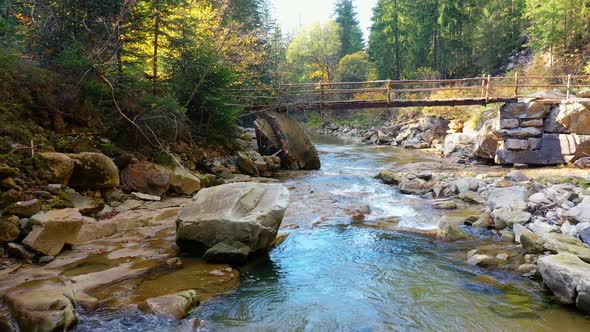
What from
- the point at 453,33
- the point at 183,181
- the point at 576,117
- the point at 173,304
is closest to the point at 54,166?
the point at 183,181

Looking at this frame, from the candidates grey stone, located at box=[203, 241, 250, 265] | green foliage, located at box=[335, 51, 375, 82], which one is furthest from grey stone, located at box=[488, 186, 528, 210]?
green foliage, located at box=[335, 51, 375, 82]

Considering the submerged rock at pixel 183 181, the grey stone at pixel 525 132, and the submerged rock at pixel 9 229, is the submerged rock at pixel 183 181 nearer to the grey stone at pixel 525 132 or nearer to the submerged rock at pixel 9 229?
the submerged rock at pixel 9 229

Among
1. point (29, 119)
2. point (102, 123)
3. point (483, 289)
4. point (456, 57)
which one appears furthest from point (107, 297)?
point (456, 57)

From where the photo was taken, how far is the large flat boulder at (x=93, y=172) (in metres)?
7.05

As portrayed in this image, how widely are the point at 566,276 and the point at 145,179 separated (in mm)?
7252

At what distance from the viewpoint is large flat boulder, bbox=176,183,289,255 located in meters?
5.68

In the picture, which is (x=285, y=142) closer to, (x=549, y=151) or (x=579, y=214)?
(x=549, y=151)

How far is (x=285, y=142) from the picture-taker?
47.7 ft

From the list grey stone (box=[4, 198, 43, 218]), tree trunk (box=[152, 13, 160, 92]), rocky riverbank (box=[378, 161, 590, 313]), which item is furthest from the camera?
tree trunk (box=[152, 13, 160, 92])

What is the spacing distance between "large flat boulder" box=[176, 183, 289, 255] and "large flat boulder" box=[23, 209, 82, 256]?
1.36 m

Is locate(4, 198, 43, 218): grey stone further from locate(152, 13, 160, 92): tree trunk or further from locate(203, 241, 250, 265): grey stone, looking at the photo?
locate(152, 13, 160, 92): tree trunk

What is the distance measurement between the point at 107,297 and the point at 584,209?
6917mm

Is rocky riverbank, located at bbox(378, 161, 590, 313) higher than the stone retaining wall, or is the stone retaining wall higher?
the stone retaining wall

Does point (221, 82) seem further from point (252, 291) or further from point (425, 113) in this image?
point (425, 113)
